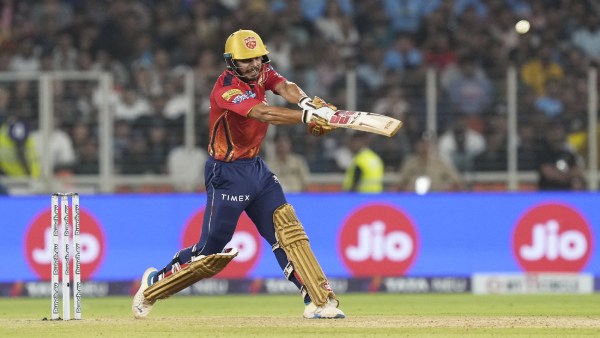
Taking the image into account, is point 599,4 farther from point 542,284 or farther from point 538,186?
point 542,284

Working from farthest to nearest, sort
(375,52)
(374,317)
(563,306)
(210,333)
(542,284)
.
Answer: (375,52) → (542,284) → (563,306) → (374,317) → (210,333)

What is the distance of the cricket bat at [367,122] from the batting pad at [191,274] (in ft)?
4.49

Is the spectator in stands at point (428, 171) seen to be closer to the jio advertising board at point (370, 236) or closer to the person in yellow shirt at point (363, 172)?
the person in yellow shirt at point (363, 172)

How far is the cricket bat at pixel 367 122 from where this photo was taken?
9141 millimetres

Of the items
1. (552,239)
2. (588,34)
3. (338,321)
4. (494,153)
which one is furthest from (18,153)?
(588,34)

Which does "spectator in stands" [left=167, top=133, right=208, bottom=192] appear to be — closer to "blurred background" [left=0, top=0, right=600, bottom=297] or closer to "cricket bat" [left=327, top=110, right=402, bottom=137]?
"blurred background" [left=0, top=0, right=600, bottom=297]

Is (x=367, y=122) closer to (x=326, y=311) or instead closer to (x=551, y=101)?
(x=326, y=311)

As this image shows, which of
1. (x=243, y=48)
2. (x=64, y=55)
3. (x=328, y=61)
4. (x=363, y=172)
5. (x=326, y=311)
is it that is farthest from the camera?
(x=64, y=55)

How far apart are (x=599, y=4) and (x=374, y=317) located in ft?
33.8

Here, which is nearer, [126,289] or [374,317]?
[374,317]

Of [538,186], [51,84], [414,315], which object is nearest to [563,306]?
[414,315]

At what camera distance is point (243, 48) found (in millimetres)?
10039

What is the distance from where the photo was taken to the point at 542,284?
49.3 feet

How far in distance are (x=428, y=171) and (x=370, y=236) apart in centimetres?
169
